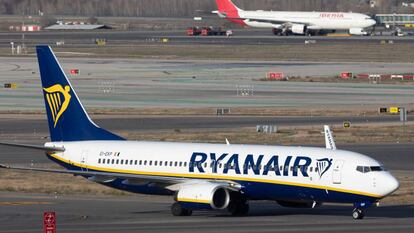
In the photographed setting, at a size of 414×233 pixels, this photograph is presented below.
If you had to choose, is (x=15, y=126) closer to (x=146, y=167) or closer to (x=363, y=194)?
(x=146, y=167)

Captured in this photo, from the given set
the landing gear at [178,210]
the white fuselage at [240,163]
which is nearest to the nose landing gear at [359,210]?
the white fuselage at [240,163]

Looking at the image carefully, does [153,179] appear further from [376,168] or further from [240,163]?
[376,168]

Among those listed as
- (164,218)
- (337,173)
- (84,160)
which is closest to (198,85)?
(84,160)

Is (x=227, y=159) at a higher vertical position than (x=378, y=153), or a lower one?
higher

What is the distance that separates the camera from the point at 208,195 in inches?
1758

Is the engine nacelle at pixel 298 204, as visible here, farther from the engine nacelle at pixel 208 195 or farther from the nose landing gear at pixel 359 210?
the engine nacelle at pixel 208 195

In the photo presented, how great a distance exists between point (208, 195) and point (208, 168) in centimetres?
191

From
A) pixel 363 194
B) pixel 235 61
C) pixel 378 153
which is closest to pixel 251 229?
pixel 363 194

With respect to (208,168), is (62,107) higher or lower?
higher

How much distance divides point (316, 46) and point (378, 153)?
396 ft

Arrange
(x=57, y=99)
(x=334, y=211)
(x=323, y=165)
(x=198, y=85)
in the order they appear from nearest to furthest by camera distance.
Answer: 1. (x=323, y=165)
2. (x=334, y=211)
3. (x=57, y=99)
4. (x=198, y=85)

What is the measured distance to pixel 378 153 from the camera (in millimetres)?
68562

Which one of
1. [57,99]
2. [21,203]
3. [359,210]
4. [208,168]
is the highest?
[57,99]

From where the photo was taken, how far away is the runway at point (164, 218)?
4284 cm
